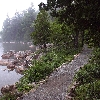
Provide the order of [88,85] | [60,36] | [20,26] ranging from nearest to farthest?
[88,85] < [60,36] < [20,26]

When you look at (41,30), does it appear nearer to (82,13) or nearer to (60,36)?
(60,36)

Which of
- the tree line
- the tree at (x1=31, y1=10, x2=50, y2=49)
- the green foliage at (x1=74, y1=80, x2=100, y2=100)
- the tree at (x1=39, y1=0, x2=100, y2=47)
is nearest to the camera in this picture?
the tree at (x1=39, y1=0, x2=100, y2=47)

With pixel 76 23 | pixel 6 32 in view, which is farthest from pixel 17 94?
pixel 6 32

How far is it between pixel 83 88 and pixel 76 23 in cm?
429

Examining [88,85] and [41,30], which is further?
[41,30]

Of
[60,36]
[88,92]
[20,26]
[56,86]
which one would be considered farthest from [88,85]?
[20,26]

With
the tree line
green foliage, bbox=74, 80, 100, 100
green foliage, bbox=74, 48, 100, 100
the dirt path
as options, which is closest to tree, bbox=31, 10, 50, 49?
the dirt path

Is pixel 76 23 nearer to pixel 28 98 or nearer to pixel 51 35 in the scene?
pixel 28 98

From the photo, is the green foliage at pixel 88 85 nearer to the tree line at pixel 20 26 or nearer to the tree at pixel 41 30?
the tree at pixel 41 30

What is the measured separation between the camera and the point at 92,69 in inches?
646

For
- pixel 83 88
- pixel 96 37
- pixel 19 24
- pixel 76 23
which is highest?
pixel 19 24

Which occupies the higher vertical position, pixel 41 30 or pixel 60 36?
pixel 41 30

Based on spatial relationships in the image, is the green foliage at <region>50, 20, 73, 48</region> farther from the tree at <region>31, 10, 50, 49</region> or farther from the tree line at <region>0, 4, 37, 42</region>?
the tree line at <region>0, 4, 37, 42</region>

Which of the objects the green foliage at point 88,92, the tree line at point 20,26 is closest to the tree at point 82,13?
the green foliage at point 88,92
